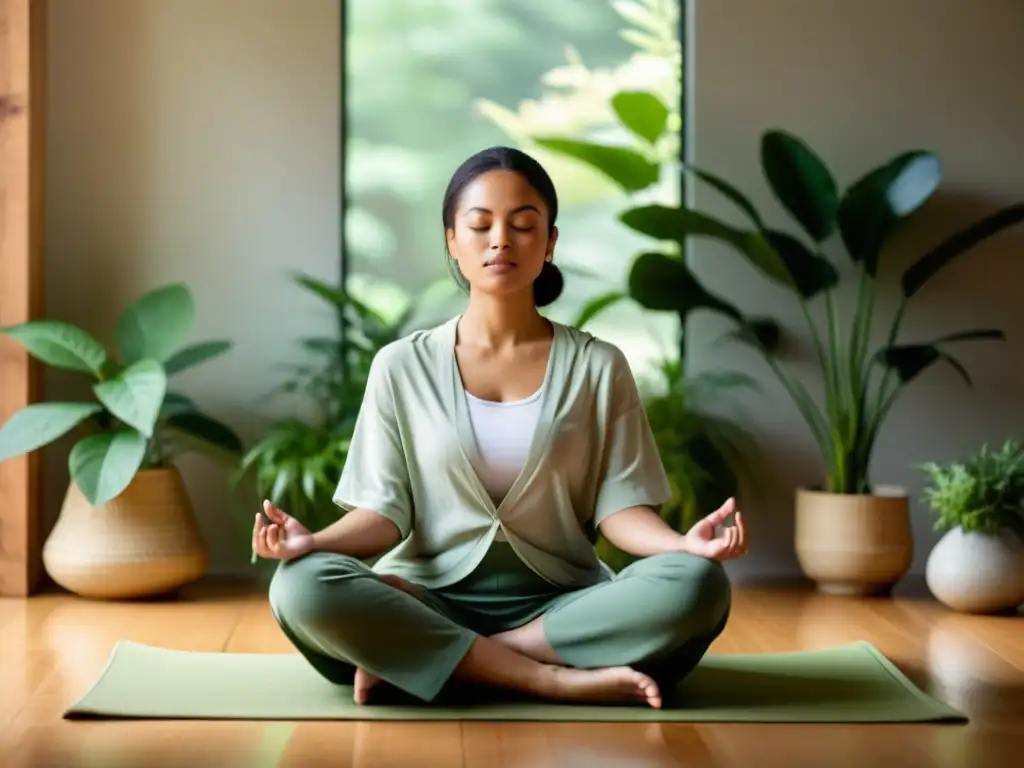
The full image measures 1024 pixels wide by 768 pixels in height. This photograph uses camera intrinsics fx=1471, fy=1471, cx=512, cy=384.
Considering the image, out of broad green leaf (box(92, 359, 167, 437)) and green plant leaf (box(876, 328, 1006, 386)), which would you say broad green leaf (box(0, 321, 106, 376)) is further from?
green plant leaf (box(876, 328, 1006, 386))

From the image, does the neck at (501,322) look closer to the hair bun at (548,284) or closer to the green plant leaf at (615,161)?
the hair bun at (548,284)

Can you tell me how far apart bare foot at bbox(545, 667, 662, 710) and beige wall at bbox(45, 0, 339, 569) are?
1906 millimetres

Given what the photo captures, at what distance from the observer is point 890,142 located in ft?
14.3

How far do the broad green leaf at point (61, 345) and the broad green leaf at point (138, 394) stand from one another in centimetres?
8

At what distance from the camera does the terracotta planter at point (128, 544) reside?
371 centimetres

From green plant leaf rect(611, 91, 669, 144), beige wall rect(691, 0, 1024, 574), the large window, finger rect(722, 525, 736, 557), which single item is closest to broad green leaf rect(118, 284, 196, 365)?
the large window

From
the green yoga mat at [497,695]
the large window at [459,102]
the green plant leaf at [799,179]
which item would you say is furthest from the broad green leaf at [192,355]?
the green plant leaf at [799,179]

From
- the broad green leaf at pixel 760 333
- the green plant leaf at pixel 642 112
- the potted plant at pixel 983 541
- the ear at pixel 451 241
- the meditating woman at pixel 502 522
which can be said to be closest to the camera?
the meditating woman at pixel 502 522

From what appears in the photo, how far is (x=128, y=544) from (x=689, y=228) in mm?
1678

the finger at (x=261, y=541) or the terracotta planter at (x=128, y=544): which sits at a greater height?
the finger at (x=261, y=541)

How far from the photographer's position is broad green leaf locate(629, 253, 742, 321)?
3949 millimetres

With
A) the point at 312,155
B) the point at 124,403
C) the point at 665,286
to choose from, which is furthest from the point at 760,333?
the point at 124,403

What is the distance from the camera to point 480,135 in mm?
4328

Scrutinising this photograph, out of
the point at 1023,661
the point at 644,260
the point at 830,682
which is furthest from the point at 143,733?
the point at 644,260
